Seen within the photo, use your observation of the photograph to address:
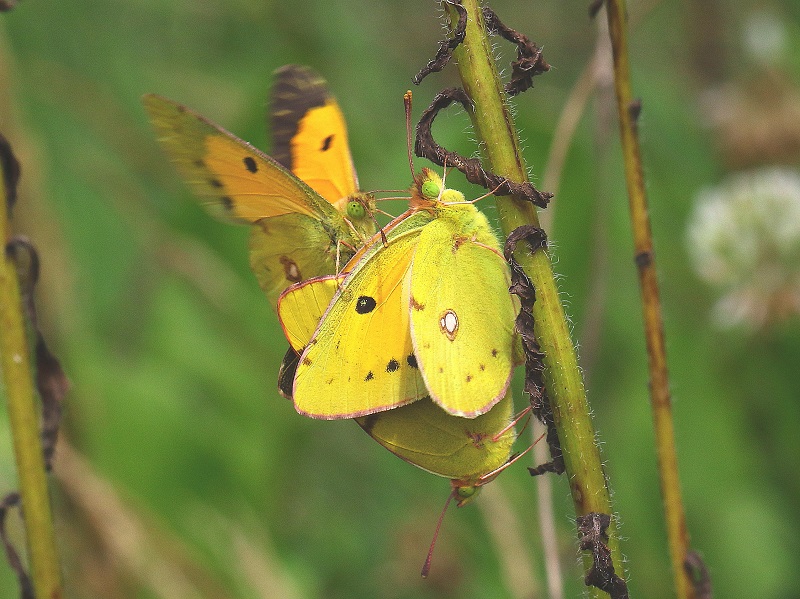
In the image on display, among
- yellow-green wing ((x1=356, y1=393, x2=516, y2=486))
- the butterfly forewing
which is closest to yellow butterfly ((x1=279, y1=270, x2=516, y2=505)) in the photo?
yellow-green wing ((x1=356, y1=393, x2=516, y2=486))

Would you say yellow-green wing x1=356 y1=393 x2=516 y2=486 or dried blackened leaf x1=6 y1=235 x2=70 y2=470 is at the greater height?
dried blackened leaf x1=6 y1=235 x2=70 y2=470

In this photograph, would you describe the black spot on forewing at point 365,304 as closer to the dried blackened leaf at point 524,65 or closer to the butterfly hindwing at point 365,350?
the butterfly hindwing at point 365,350

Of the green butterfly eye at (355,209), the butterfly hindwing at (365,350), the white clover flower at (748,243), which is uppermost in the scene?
the green butterfly eye at (355,209)

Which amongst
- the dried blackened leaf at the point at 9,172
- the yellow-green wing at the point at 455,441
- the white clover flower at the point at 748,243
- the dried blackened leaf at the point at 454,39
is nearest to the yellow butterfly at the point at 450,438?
the yellow-green wing at the point at 455,441

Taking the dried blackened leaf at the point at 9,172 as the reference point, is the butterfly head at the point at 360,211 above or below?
below

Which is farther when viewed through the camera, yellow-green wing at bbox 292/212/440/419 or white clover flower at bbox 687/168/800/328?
white clover flower at bbox 687/168/800/328

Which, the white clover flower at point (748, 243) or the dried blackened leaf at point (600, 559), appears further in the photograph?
the white clover flower at point (748, 243)

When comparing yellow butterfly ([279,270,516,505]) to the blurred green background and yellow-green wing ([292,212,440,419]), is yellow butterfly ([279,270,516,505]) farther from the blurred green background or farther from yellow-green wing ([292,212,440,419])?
the blurred green background
